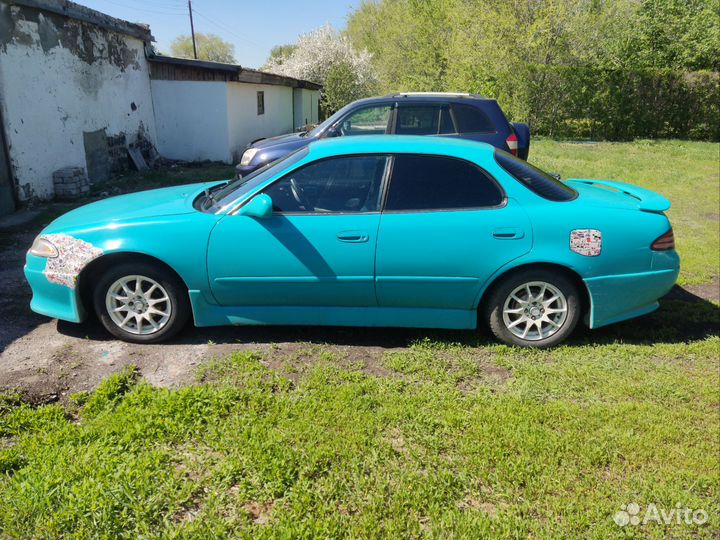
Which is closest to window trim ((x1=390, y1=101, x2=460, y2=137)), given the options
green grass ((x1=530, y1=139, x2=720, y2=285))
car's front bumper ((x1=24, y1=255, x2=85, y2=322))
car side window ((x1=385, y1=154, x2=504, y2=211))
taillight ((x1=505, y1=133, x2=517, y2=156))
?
taillight ((x1=505, y1=133, x2=517, y2=156))

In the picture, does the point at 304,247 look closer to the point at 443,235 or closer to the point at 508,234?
the point at 443,235

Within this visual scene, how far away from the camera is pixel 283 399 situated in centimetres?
334

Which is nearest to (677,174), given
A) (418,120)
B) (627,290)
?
(418,120)

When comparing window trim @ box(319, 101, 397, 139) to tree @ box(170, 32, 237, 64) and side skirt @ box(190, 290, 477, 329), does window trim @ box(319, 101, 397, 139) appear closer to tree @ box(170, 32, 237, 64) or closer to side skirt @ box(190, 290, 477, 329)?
side skirt @ box(190, 290, 477, 329)

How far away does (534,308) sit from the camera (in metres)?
4.09

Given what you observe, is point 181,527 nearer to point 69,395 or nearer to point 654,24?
point 69,395

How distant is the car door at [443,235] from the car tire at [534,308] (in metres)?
0.19

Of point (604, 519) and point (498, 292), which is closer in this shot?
point (604, 519)

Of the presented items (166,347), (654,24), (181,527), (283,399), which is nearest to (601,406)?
(283,399)

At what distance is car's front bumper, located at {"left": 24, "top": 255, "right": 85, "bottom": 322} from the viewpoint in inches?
159

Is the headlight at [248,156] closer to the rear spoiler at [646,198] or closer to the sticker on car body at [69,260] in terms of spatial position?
the sticker on car body at [69,260]

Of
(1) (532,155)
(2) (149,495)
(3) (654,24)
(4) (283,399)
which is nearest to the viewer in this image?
(2) (149,495)

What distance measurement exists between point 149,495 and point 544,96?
22763 millimetres

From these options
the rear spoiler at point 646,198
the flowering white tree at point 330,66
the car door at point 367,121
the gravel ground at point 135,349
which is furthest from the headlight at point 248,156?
the flowering white tree at point 330,66
